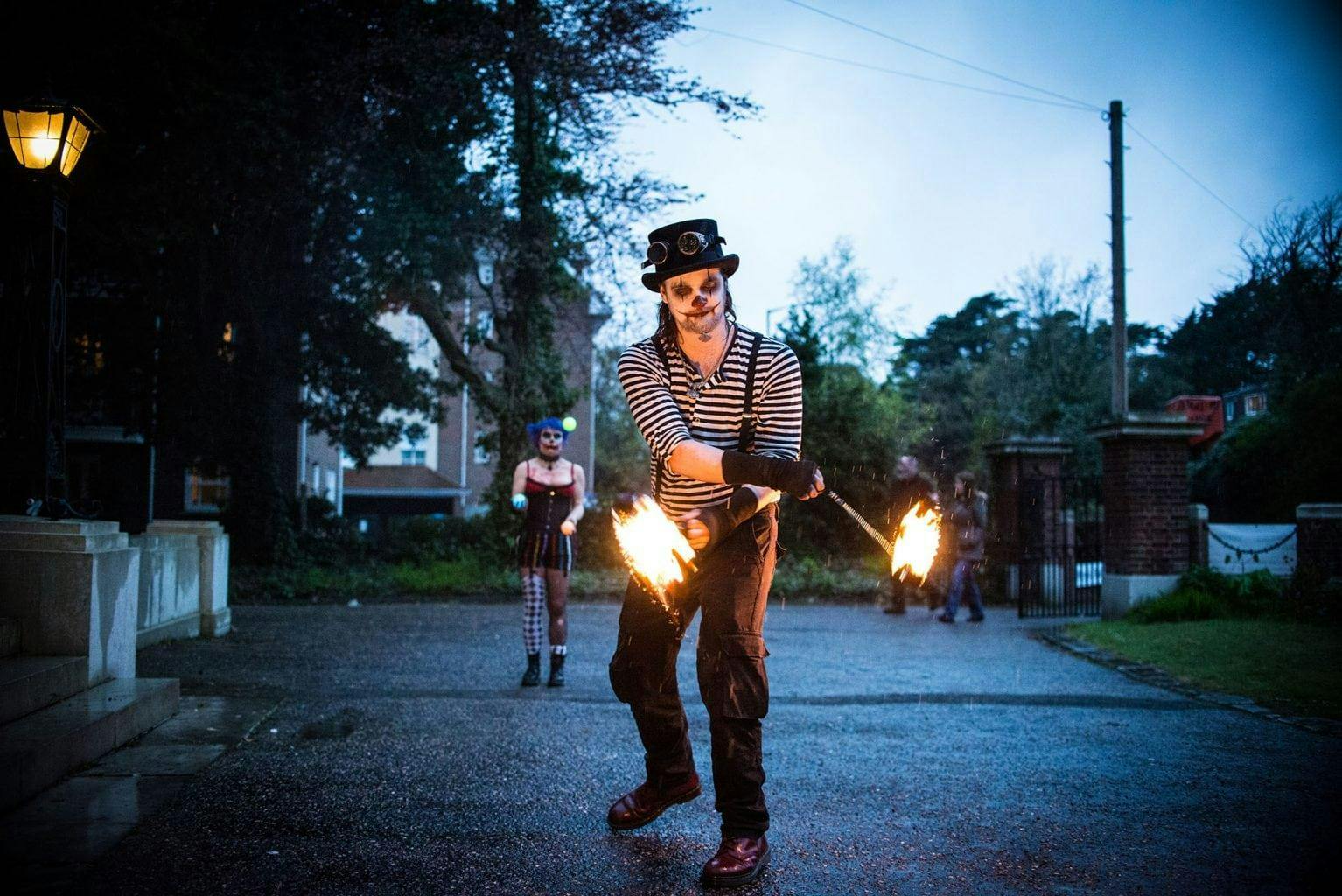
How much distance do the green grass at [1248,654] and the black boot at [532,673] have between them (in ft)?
16.7

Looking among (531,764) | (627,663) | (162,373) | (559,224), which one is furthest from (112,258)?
(627,663)

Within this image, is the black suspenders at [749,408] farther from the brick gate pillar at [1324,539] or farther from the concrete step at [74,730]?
the brick gate pillar at [1324,539]

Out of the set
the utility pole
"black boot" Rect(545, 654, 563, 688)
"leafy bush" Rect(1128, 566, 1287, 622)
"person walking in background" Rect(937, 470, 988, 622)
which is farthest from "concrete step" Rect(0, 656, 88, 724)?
the utility pole

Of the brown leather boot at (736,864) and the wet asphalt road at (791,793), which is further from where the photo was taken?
the wet asphalt road at (791,793)

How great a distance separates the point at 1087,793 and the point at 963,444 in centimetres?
3864

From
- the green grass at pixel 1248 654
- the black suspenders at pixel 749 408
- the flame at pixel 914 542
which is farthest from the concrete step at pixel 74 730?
the green grass at pixel 1248 654

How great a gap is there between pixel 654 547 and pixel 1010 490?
1277cm

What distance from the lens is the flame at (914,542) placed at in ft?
12.2

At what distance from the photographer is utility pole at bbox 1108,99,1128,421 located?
58.1 feet

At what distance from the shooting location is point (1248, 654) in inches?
335

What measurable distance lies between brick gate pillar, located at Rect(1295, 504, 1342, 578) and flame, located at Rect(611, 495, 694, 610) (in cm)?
1107

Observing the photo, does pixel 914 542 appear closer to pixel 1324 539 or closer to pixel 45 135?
pixel 45 135

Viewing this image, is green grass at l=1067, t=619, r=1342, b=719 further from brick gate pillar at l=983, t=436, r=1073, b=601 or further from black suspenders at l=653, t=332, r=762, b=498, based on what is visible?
black suspenders at l=653, t=332, r=762, b=498

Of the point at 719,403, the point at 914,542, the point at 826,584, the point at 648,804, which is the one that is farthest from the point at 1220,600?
the point at 719,403
